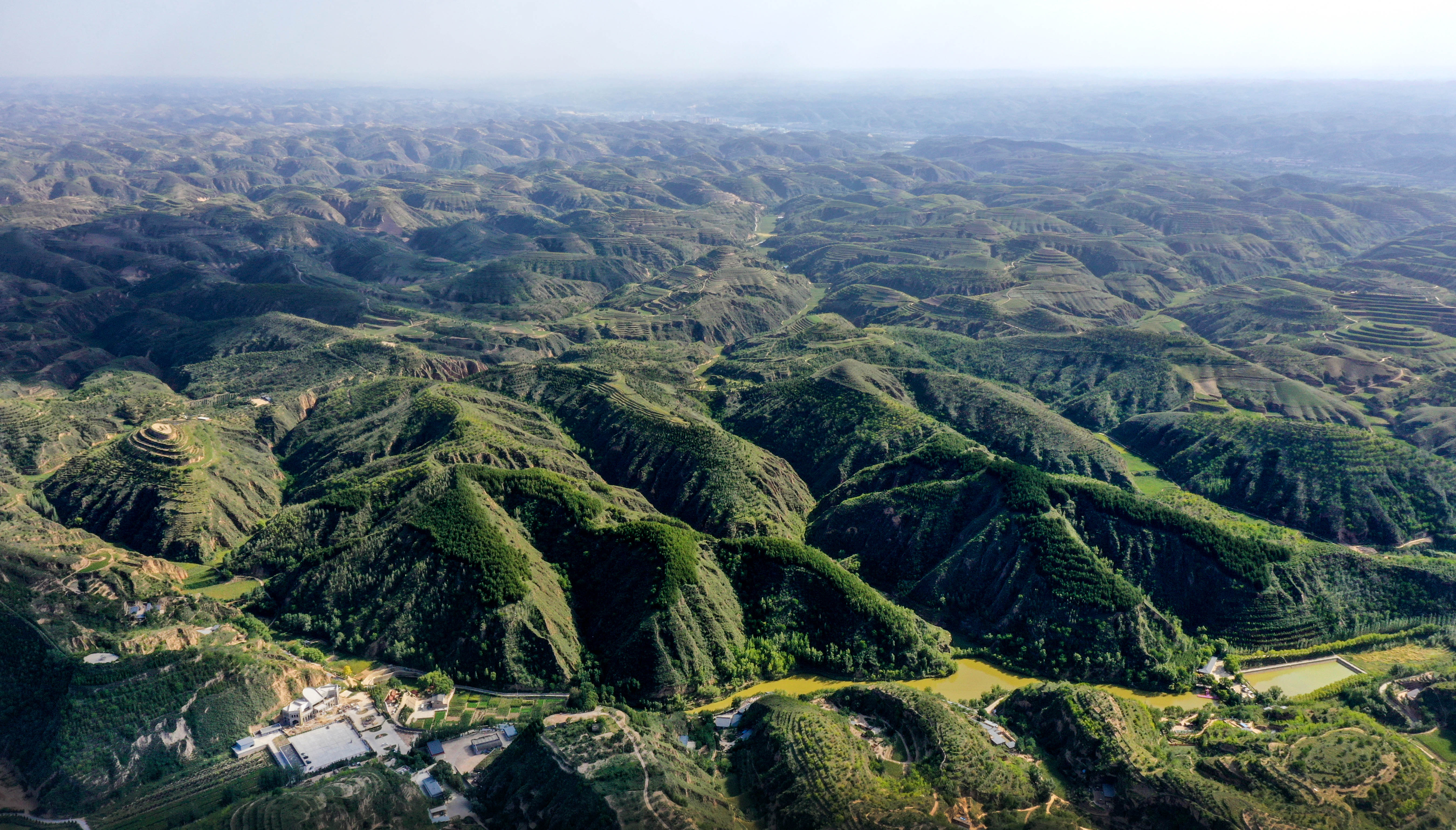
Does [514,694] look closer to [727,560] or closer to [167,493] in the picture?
[727,560]

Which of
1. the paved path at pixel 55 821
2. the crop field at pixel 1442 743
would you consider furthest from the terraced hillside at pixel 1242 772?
the paved path at pixel 55 821

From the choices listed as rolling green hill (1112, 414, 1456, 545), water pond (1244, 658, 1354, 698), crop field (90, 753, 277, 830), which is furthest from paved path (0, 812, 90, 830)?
rolling green hill (1112, 414, 1456, 545)

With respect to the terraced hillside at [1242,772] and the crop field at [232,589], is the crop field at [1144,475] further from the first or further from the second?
the crop field at [232,589]

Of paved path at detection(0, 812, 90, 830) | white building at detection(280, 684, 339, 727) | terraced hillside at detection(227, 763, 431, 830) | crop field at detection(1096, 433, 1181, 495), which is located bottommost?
crop field at detection(1096, 433, 1181, 495)

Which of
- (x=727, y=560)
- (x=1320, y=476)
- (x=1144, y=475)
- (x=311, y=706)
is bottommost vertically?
(x=1144, y=475)

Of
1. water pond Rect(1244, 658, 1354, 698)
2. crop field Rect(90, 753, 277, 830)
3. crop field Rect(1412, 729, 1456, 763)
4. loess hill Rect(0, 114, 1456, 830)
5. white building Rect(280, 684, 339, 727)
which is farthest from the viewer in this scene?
water pond Rect(1244, 658, 1354, 698)

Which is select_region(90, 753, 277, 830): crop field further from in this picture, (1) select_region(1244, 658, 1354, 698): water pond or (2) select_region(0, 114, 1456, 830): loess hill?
(1) select_region(1244, 658, 1354, 698): water pond

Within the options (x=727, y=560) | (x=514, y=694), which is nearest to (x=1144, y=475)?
(x=727, y=560)

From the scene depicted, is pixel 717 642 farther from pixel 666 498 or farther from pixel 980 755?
pixel 666 498

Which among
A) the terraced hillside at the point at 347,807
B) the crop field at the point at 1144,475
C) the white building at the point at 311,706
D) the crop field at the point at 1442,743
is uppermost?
the terraced hillside at the point at 347,807
